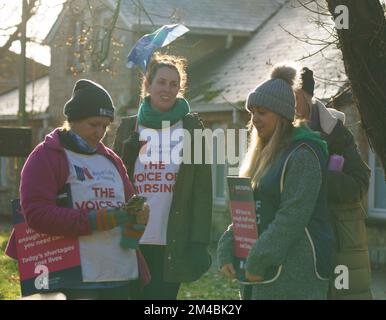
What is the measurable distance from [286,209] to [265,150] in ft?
1.23

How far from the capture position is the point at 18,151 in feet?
26.6

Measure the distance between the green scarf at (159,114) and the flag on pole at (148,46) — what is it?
0.38 m

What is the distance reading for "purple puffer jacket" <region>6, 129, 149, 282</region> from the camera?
15.4 feet

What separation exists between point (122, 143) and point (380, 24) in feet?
5.69

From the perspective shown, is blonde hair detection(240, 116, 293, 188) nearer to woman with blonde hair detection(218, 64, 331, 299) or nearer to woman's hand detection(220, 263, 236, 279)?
woman with blonde hair detection(218, 64, 331, 299)

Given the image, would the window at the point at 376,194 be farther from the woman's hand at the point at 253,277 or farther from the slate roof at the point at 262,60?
the woman's hand at the point at 253,277

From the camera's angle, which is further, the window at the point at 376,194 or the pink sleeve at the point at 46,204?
the window at the point at 376,194

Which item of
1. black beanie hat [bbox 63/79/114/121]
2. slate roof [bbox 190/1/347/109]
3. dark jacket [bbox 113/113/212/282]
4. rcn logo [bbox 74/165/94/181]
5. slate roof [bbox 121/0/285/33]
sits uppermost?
slate roof [bbox 121/0/285/33]

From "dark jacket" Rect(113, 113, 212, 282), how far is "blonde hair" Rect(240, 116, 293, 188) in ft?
3.27

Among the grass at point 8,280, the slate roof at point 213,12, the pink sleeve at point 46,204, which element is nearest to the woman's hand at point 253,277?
the pink sleeve at point 46,204

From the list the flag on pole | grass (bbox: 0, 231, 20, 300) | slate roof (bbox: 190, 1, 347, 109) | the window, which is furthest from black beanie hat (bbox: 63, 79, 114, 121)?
slate roof (bbox: 190, 1, 347, 109)

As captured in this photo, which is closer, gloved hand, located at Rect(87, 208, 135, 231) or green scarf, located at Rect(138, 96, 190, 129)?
gloved hand, located at Rect(87, 208, 135, 231)

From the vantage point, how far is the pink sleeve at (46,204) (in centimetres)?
470

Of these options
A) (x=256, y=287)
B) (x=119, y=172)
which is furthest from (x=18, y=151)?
(x=256, y=287)
